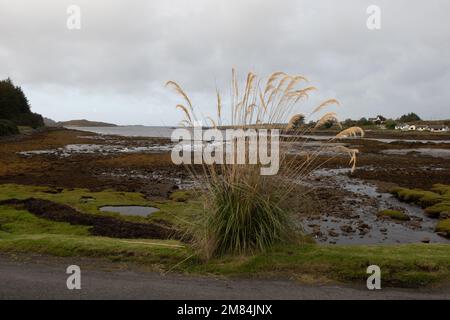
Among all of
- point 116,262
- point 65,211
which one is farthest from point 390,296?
point 65,211

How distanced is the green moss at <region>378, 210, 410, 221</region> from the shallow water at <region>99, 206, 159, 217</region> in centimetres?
1191

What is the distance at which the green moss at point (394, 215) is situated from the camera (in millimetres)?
20547

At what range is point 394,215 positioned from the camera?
20.9 meters

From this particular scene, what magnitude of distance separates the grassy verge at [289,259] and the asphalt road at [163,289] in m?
0.36

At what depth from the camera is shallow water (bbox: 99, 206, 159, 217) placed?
62.5 feet

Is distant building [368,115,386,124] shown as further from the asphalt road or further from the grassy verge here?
the asphalt road

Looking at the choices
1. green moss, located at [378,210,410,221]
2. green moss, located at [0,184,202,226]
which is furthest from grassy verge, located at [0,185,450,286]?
green moss, located at [378,210,410,221]

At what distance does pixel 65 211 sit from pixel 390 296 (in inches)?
577

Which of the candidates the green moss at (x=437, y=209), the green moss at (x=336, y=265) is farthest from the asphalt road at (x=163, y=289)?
the green moss at (x=437, y=209)

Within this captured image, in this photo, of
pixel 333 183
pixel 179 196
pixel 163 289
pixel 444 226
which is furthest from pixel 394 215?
pixel 163 289

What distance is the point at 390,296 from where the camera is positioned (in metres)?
5.86

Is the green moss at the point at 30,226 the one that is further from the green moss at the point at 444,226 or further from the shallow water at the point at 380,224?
the green moss at the point at 444,226

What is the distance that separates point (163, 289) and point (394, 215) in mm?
17773

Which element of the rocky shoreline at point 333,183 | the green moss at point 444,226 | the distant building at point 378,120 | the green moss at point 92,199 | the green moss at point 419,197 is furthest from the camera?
the distant building at point 378,120
